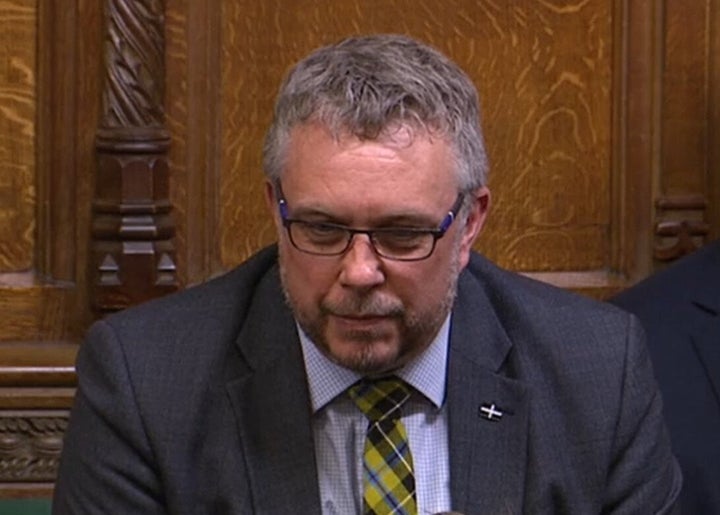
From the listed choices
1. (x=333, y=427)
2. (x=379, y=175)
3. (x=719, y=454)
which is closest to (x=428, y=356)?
(x=333, y=427)

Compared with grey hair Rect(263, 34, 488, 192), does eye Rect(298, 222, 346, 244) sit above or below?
below

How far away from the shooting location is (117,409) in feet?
7.34

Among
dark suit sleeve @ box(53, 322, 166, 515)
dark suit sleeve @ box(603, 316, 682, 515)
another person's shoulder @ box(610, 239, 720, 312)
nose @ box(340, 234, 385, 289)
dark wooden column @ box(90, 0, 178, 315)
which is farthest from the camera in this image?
another person's shoulder @ box(610, 239, 720, 312)

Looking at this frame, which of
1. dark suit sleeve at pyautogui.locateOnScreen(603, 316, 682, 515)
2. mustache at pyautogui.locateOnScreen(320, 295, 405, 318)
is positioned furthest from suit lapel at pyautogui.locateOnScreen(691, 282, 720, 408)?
mustache at pyautogui.locateOnScreen(320, 295, 405, 318)

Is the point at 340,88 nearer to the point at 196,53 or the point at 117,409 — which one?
the point at 117,409

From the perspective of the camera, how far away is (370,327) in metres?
2.10

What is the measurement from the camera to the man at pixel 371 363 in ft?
6.88

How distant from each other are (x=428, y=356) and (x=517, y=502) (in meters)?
0.19

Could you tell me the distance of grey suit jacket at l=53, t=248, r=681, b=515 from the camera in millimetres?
2227

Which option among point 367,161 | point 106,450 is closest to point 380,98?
point 367,161

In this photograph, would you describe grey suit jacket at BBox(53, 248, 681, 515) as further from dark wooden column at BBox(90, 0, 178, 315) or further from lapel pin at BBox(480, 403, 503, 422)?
dark wooden column at BBox(90, 0, 178, 315)

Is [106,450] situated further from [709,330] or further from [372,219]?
[709,330]

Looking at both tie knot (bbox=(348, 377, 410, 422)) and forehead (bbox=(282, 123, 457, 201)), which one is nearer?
forehead (bbox=(282, 123, 457, 201))

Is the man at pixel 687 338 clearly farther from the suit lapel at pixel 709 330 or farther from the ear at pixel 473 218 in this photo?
the ear at pixel 473 218
